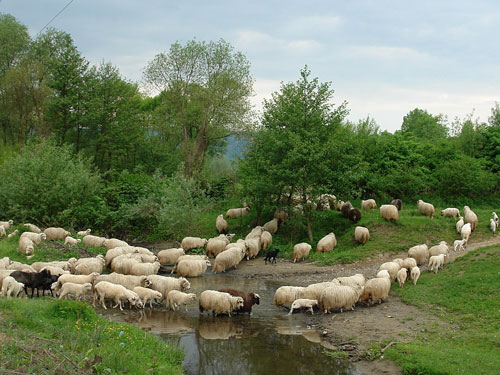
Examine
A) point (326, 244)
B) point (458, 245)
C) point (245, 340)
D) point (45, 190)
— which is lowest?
point (245, 340)

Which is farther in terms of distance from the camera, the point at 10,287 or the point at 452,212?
the point at 452,212

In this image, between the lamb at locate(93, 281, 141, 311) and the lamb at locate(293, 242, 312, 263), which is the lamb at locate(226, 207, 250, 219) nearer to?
the lamb at locate(293, 242, 312, 263)

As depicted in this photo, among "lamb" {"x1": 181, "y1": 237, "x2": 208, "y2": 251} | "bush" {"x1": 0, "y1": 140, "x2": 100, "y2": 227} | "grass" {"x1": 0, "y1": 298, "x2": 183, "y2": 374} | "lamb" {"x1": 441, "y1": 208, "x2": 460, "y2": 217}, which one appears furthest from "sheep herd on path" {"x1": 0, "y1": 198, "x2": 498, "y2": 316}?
"grass" {"x1": 0, "y1": 298, "x2": 183, "y2": 374}

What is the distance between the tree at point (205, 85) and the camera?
39.5 m

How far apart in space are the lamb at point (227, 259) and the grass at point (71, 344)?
34.1 ft

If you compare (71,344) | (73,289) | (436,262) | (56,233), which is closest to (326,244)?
(436,262)

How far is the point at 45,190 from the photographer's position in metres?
26.8

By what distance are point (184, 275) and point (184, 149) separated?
24.0 metres

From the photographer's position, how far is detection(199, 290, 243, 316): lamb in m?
14.6

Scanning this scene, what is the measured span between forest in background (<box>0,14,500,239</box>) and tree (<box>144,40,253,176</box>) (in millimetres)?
106

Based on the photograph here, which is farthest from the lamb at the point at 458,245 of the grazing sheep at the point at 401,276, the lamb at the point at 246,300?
the lamb at the point at 246,300

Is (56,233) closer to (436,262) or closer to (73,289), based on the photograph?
(73,289)

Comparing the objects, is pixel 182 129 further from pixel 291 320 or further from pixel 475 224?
pixel 291 320

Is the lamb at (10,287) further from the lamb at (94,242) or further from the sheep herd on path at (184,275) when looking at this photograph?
the lamb at (94,242)
